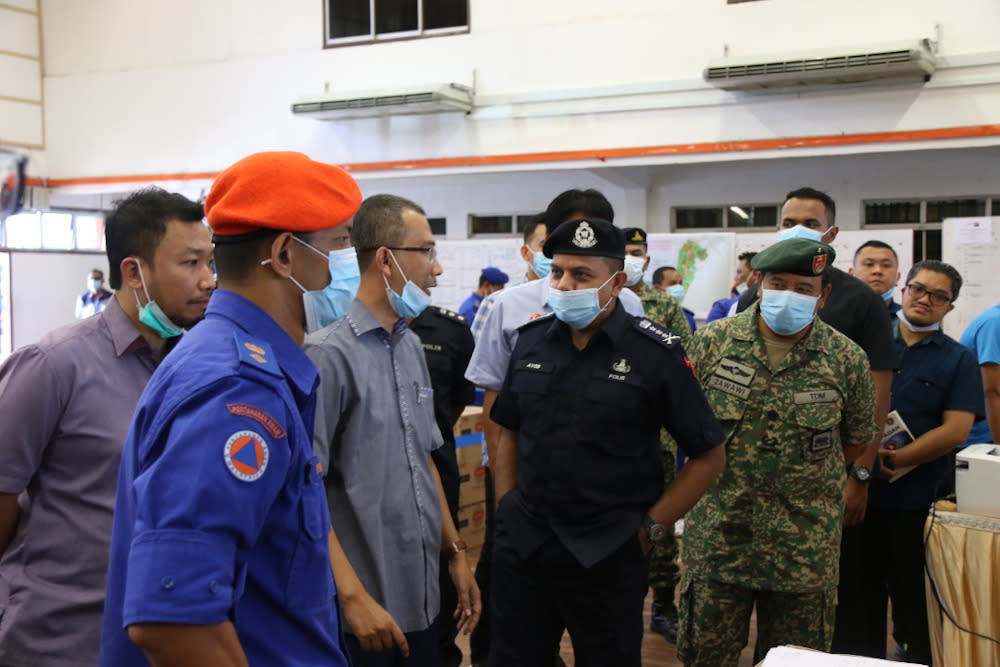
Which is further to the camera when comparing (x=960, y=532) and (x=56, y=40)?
(x=56, y=40)

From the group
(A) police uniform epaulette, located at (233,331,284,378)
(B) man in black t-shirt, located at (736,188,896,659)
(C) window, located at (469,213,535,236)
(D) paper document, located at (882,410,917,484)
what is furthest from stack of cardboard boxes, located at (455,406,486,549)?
(C) window, located at (469,213,535,236)

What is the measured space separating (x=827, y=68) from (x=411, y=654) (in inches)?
270

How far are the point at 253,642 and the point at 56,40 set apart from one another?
1237cm

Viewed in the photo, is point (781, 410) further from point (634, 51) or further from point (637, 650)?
point (634, 51)

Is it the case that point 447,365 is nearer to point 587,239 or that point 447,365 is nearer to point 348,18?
point 587,239

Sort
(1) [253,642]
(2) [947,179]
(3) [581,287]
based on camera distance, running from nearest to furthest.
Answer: (1) [253,642] < (3) [581,287] < (2) [947,179]

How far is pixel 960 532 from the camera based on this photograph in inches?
104

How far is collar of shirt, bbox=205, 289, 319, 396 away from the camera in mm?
1213

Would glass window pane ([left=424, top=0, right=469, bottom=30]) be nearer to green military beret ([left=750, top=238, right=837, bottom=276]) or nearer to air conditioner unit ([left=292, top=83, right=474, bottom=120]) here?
air conditioner unit ([left=292, top=83, right=474, bottom=120])

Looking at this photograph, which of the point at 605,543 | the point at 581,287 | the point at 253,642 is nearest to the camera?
the point at 253,642

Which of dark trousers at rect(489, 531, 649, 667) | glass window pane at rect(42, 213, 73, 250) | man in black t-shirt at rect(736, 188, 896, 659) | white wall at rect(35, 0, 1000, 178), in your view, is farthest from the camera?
glass window pane at rect(42, 213, 73, 250)

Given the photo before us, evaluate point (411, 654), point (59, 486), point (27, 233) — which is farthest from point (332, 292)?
point (27, 233)

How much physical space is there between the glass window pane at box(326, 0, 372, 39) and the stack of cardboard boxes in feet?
20.6

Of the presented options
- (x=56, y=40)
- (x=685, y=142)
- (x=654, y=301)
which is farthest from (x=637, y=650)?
(x=56, y=40)
